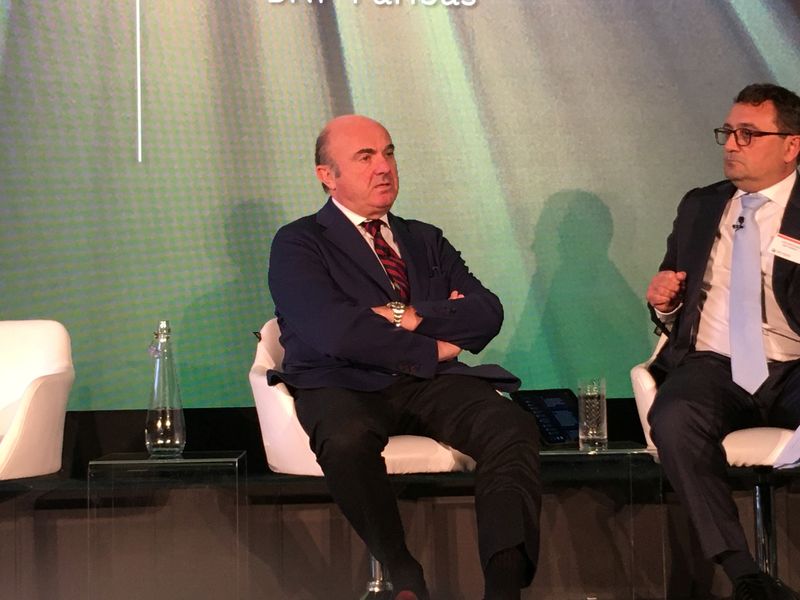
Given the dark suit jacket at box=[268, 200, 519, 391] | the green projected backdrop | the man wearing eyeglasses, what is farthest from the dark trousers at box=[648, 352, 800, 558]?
the green projected backdrop

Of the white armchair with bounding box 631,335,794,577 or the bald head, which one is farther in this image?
the bald head

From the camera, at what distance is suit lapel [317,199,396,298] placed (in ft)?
11.4

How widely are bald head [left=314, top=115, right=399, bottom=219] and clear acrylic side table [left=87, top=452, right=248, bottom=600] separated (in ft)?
2.98

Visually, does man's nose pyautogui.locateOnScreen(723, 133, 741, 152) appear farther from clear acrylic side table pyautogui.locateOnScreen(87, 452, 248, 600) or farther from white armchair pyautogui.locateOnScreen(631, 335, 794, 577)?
clear acrylic side table pyautogui.locateOnScreen(87, 452, 248, 600)

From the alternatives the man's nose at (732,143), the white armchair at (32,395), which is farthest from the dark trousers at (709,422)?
the white armchair at (32,395)

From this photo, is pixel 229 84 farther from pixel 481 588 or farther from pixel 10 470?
pixel 481 588

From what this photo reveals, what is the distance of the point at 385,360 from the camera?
323 cm

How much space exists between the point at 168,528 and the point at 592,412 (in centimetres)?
145

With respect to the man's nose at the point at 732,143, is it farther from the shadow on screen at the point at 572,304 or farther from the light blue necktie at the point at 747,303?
the shadow on screen at the point at 572,304

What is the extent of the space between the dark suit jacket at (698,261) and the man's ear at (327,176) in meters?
1.11

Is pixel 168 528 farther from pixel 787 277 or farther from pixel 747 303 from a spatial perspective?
pixel 787 277

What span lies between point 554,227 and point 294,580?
1.74 metres

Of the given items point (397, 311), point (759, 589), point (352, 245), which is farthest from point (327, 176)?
point (759, 589)

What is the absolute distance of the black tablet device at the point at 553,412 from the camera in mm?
3881
